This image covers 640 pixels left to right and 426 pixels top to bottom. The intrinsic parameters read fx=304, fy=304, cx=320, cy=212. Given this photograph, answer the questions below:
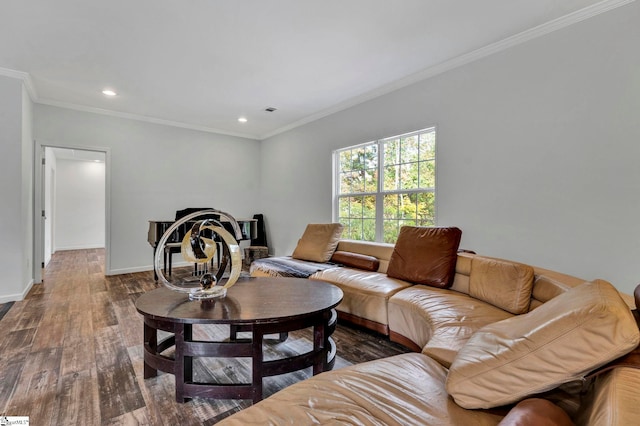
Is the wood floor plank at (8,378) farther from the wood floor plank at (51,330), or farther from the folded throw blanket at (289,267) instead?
the folded throw blanket at (289,267)

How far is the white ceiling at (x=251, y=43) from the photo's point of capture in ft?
7.90

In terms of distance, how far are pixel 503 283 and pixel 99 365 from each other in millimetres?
2950

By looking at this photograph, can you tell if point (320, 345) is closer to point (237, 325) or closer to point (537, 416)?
point (237, 325)

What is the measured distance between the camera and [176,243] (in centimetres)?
457

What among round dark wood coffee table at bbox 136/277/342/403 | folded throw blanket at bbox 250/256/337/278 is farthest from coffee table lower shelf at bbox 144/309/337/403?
folded throw blanket at bbox 250/256/337/278

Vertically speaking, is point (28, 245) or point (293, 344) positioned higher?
point (28, 245)

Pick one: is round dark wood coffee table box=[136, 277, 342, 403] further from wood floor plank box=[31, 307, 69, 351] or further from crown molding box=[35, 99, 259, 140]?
crown molding box=[35, 99, 259, 140]

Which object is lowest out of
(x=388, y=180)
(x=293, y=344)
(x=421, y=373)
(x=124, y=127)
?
(x=293, y=344)

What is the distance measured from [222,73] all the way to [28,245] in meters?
3.41

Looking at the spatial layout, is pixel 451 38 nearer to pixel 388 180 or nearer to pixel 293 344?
pixel 388 180

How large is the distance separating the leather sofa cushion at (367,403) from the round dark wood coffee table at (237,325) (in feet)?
1.92

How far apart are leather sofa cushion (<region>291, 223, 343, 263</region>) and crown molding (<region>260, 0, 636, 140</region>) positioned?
1.86 m

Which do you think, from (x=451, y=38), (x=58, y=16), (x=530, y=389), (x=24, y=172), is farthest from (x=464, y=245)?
(x=24, y=172)

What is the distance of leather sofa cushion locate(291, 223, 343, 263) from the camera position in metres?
3.86
